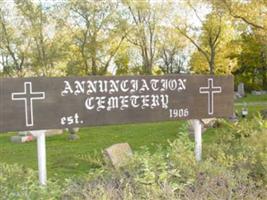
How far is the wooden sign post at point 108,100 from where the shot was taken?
151 inches

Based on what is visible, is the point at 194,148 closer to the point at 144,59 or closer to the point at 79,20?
the point at 79,20

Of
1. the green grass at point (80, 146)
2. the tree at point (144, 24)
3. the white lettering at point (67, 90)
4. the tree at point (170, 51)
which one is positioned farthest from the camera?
the tree at point (170, 51)

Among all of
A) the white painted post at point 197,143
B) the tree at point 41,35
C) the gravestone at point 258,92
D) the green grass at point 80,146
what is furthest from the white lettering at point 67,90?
the gravestone at point 258,92

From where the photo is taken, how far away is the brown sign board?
383 cm

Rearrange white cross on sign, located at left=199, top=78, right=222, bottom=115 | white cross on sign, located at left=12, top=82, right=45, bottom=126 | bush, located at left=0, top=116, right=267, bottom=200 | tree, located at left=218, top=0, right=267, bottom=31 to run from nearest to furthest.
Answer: bush, located at left=0, top=116, right=267, bottom=200, white cross on sign, located at left=12, top=82, right=45, bottom=126, white cross on sign, located at left=199, top=78, right=222, bottom=115, tree, located at left=218, top=0, right=267, bottom=31

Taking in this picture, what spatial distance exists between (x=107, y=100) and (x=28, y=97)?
2.45 ft

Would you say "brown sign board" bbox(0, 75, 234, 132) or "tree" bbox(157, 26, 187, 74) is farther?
"tree" bbox(157, 26, 187, 74)

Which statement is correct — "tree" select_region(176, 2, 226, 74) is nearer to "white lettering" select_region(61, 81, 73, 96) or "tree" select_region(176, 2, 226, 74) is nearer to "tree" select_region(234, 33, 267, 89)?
"tree" select_region(234, 33, 267, 89)

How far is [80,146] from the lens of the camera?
12.4 meters

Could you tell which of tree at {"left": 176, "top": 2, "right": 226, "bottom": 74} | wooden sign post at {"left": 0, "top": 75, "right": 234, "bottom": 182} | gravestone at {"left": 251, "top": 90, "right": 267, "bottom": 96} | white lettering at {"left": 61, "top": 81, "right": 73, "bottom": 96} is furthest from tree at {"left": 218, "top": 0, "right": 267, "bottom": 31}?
gravestone at {"left": 251, "top": 90, "right": 267, "bottom": 96}

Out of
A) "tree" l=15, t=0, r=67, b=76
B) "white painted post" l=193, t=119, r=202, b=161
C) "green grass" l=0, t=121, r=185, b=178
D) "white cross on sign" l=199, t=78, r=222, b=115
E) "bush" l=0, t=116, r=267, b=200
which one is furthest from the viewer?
"tree" l=15, t=0, r=67, b=76

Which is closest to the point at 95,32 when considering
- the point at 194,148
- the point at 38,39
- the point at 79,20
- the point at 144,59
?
the point at 79,20

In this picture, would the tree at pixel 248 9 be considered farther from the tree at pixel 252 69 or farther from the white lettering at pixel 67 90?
the tree at pixel 252 69

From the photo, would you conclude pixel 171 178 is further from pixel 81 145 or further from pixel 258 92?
pixel 258 92
